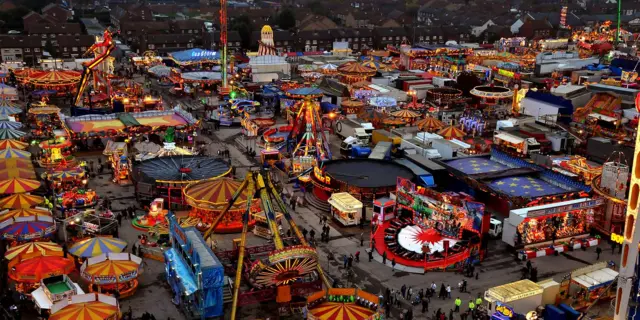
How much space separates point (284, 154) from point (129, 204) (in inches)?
508

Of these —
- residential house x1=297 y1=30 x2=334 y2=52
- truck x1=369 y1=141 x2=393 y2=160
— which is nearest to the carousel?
truck x1=369 y1=141 x2=393 y2=160

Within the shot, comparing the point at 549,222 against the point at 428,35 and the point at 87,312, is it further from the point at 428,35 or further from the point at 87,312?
the point at 428,35

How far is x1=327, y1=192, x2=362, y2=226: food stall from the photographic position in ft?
123

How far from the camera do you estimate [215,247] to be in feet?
112

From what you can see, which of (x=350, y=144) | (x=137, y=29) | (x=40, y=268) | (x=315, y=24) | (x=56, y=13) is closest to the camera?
(x=40, y=268)

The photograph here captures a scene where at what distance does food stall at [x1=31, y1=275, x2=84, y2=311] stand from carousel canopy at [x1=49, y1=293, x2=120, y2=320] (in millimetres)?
754

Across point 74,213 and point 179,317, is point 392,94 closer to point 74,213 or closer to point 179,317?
point 74,213

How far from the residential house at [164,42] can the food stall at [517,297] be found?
80.2 m

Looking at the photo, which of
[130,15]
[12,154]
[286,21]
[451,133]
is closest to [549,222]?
[451,133]

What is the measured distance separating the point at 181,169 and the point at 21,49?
61.0 meters

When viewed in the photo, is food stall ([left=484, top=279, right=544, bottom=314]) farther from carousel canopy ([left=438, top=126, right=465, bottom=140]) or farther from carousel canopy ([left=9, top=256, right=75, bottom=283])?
carousel canopy ([left=438, top=126, right=465, bottom=140])

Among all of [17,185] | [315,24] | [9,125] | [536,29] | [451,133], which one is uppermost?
[536,29]

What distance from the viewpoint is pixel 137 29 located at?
109688mm

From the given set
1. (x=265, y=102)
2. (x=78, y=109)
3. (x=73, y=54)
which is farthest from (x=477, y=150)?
(x=73, y=54)
